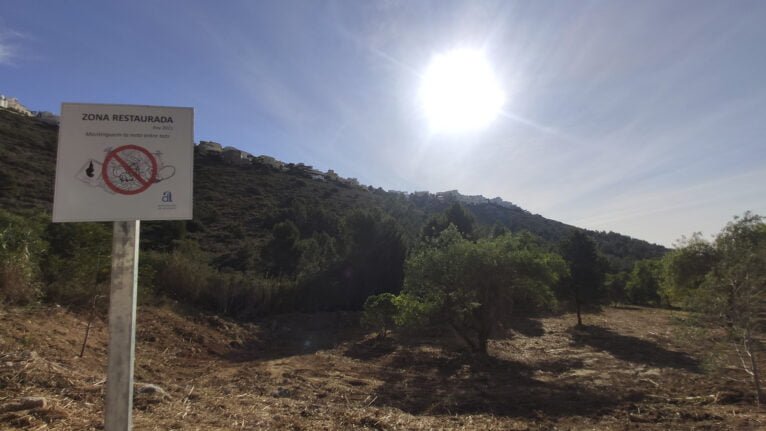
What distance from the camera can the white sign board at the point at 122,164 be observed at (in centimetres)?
269

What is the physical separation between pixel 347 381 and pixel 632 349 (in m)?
11.4

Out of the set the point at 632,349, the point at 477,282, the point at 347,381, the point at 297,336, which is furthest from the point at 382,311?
the point at 632,349

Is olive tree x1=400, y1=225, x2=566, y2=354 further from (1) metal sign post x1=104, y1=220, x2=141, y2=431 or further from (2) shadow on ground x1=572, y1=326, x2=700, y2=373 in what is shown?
(1) metal sign post x1=104, y1=220, x2=141, y2=431

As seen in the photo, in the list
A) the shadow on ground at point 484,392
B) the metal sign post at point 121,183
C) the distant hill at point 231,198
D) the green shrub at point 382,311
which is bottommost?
the shadow on ground at point 484,392

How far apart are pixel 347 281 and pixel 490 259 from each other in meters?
10.9

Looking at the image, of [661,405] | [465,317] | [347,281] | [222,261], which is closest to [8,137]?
[222,261]

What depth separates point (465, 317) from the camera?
12.8 metres

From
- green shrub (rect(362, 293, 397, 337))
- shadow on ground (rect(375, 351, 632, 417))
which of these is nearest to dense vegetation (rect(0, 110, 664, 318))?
green shrub (rect(362, 293, 397, 337))

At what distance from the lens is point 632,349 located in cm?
1423

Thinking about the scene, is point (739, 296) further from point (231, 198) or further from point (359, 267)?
point (231, 198)

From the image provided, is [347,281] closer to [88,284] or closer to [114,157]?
[88,284]

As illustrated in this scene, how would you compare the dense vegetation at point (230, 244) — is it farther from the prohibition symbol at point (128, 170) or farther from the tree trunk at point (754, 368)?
the tree trunk at point (754, 368)

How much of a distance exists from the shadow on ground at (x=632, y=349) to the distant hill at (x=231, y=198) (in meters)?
10.9

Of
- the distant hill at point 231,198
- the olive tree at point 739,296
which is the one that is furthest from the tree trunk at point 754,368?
the distant hill at point 231,198
